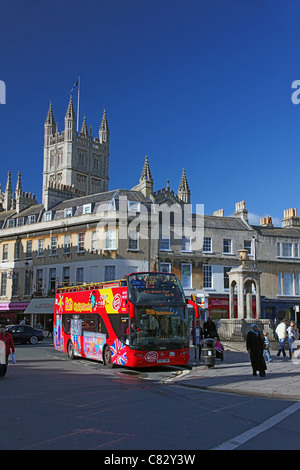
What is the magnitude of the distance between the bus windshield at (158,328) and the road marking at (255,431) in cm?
713

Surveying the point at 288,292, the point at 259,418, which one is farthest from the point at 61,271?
the point at 259,418

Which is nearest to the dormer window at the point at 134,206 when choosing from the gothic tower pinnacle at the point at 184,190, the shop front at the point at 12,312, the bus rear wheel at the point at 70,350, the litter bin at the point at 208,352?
the shop front at the point at 12,312

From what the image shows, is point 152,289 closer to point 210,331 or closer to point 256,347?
point 210,331

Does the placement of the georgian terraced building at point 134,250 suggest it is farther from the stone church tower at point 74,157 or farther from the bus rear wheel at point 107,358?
the stone church tower at point 74,157

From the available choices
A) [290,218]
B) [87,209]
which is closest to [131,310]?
[87,209]

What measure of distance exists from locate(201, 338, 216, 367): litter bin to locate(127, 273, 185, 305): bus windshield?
1648 mm

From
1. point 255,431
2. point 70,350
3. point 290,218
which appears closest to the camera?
point 255,431

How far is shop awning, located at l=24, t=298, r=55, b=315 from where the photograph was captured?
1674 inches

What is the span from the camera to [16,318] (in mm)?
45719

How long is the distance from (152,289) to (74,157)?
10415 centimetres

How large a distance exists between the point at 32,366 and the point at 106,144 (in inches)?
4471

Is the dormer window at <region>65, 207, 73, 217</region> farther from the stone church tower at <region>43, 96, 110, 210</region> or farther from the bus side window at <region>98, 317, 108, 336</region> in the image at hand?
the stone church tower at <region>43, 96, 110, 210</region>

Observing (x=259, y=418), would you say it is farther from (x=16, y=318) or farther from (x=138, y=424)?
(x=16, y=318)

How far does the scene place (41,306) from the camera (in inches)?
1704
